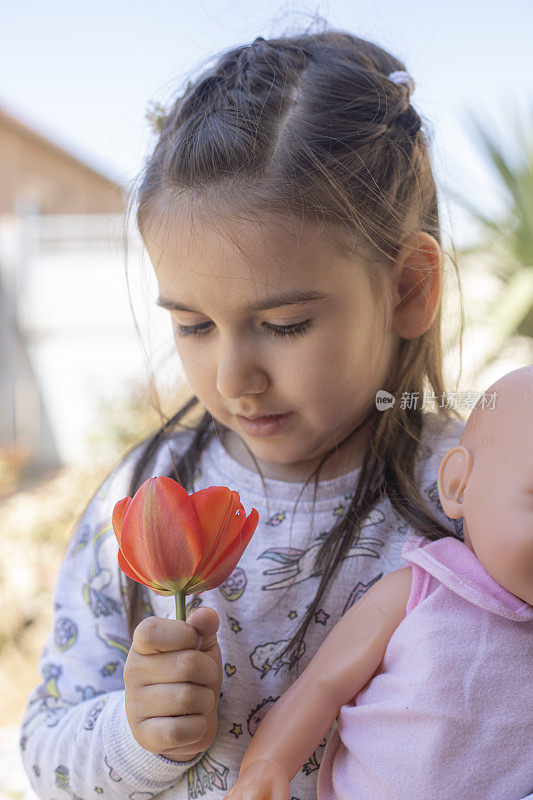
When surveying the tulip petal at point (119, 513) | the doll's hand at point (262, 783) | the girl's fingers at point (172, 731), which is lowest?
the girl's fingers at point (172, 731)

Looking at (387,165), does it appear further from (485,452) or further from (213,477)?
(213,477)

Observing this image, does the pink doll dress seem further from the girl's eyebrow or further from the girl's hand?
the girl's eyebrow

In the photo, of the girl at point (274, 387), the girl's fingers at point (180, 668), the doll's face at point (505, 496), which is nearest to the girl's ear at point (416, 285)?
the girl at point (274, 387)

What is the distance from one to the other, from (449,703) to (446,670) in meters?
0.03

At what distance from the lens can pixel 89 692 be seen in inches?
42.3

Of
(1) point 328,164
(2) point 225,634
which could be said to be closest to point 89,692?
(2) point 225,634

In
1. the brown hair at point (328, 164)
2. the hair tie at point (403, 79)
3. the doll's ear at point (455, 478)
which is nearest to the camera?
the doll's ear at point (455, 478)

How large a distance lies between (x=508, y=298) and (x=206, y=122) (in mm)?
2522

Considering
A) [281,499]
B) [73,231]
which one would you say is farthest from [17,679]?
[73,231]

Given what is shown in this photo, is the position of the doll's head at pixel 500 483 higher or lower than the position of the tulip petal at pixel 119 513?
higher

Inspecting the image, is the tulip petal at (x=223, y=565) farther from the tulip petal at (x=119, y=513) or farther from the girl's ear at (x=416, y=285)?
the girl's ear at (x=416, y=285)

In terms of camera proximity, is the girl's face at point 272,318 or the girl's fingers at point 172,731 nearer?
the girl's fingers at point 172,731

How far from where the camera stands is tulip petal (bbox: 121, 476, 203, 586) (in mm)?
677

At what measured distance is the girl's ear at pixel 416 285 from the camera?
995mm
